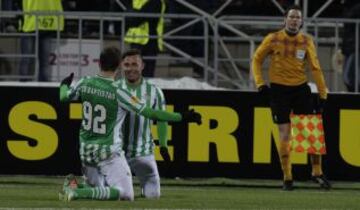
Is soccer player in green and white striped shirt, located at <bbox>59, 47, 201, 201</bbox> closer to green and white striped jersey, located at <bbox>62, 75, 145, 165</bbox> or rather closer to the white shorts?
green and white striped jersey, located at <bbox>62, 75, 145, 165</bbox>

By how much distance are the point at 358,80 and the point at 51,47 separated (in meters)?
4.17

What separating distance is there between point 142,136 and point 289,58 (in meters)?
2.50

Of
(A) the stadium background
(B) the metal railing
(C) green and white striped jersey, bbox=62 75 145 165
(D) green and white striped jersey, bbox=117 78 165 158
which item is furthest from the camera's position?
(B) the metal railing

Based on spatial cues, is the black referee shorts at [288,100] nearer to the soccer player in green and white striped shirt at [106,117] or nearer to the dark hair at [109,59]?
the soccer player in green and white striped shirt at [106,117]

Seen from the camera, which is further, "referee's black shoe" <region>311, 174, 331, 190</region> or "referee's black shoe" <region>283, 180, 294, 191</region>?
"referee's black shoe" <region>311, 174, 331, 190</region>

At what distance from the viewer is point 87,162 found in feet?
42.8

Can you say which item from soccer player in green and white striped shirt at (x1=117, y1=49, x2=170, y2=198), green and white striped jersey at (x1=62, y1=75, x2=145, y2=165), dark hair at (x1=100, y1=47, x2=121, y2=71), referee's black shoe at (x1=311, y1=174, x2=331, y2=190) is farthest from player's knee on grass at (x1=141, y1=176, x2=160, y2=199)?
referee's black shoe at (x1=311, y1=174, x2=331, y2=190)

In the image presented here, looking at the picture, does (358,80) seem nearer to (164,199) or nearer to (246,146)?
(246,146)

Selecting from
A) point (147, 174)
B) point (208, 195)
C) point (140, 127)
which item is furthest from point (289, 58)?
point (147, 174)

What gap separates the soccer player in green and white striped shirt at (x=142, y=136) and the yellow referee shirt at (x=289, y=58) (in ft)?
6.49

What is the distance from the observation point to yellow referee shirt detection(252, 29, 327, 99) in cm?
1548

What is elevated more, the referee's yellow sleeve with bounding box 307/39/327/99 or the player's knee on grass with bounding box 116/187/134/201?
the referee's yellow sleeve with bounding box 307/39/327/99

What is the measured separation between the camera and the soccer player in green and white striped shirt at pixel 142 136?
1370cm

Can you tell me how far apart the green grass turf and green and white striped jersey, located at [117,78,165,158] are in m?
0.57
